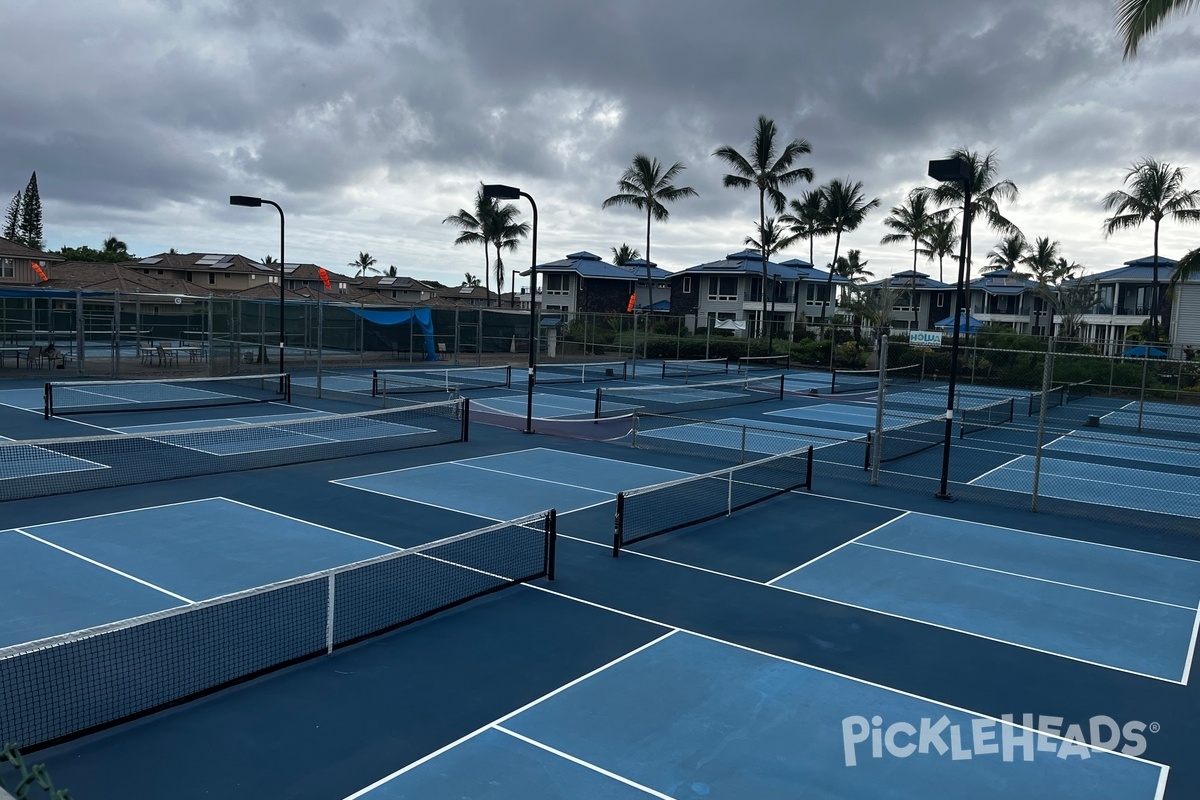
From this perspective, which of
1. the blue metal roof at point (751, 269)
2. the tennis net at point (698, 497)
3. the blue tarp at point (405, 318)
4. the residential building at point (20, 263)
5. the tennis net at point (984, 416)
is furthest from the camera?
the blue metal roof at point (751, 269)

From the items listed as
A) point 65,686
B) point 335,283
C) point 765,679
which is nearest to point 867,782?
point 765,679

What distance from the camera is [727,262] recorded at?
7706 centimetres

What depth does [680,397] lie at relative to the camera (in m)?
33.0

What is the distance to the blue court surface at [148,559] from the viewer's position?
925cm

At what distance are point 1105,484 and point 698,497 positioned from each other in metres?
9.89

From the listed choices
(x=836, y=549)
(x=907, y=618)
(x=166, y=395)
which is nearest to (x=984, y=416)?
(x=836, y=549)

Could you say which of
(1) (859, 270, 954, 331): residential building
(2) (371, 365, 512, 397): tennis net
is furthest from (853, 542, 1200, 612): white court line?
(1) (859, 270, 954, 331): residential building

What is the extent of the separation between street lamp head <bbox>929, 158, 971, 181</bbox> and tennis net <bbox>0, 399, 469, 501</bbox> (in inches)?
446

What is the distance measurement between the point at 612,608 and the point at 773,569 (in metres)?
2.73

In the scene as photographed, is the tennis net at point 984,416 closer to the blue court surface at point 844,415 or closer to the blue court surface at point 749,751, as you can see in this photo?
the blue court surface at point 844,415

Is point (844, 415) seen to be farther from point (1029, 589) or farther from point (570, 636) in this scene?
point (570, 636)

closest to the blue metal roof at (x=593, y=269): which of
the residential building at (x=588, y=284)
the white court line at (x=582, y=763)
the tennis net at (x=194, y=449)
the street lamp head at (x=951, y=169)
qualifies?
the residential building at (x=588, y=284)

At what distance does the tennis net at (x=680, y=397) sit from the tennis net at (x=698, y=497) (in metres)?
8.26

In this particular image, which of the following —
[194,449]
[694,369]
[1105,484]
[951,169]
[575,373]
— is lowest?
[1105,484]
